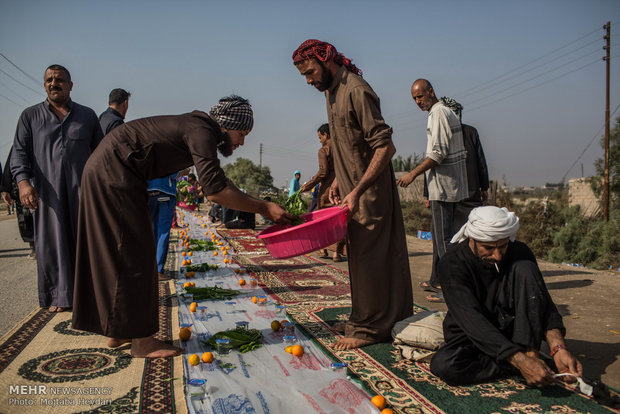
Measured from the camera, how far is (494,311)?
3.01m

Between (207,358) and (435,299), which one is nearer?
(207,358)

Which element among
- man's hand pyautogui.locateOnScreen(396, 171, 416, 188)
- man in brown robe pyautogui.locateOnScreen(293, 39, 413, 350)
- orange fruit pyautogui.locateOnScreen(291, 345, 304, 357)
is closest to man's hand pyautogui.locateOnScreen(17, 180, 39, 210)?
man in brown robe pyautogui.locateOnScreen(293, 39, 413, 350)

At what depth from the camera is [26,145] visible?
469cm

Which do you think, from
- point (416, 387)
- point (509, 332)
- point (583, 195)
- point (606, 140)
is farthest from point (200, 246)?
point (583, 195)

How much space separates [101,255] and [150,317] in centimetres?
55

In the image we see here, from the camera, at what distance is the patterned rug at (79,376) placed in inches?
99.0

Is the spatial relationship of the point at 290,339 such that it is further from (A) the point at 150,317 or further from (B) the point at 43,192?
(B) the point at 43,192

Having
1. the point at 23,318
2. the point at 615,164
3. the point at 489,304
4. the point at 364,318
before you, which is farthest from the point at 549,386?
the point at 615,164

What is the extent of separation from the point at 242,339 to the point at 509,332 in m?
1.89

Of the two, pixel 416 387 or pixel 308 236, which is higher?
pixel 308 236

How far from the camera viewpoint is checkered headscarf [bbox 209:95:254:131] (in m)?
3.31

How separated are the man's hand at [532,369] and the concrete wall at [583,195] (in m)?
19.2

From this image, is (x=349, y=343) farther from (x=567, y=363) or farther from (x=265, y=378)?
(x=567, y=363)

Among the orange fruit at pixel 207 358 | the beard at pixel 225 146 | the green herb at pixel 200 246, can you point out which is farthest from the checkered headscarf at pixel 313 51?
the green herb at pixel 200 246
